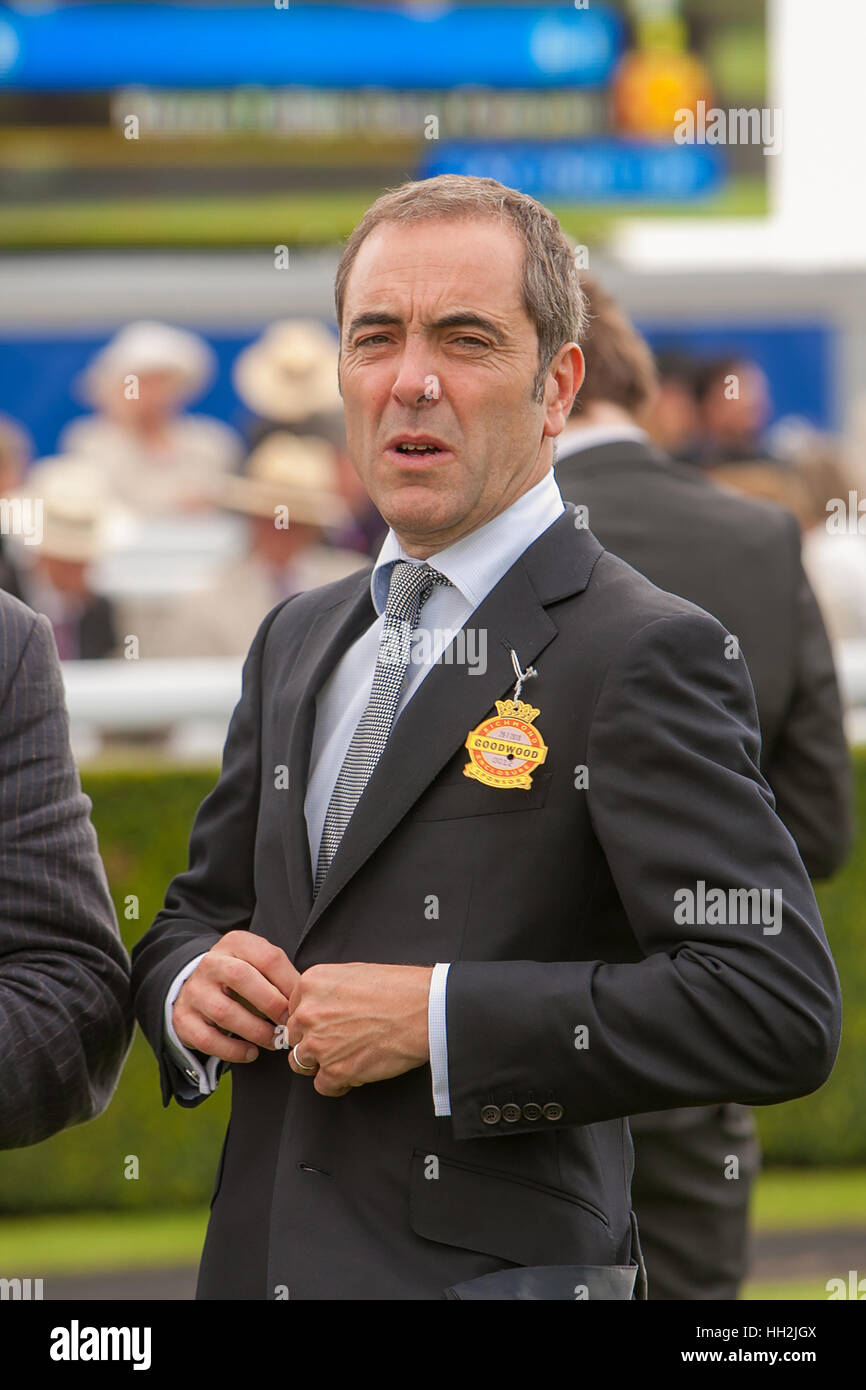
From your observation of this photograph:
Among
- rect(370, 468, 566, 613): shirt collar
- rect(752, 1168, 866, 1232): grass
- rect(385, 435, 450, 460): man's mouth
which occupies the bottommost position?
Result: rect(752, 1168, 866, 1232): grass

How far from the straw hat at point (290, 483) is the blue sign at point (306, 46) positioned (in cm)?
541

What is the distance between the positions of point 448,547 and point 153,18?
472 inches

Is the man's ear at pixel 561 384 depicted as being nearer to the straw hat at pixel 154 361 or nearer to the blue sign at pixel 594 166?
the straw hat at pixel 154 361

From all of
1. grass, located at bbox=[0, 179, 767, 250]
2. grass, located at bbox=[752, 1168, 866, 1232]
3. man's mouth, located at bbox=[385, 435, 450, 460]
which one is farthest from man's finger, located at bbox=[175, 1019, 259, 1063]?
grass, located at bbox=[0, 179, 767, 250]

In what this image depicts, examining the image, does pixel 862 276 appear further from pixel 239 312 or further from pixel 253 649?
pixel 253 649

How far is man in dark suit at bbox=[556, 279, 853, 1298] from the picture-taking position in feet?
11.8

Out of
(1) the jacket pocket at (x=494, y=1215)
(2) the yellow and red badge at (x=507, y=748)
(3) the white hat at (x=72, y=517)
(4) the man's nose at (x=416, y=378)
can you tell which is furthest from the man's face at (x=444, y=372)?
(3) the white hat at (x=72, y=517)

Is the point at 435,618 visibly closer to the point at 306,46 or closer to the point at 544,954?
the point at 544,954

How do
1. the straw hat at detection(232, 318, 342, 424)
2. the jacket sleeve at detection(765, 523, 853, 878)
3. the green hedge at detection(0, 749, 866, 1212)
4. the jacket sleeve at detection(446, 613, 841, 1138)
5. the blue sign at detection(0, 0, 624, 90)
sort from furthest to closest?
the blue sign at detection(0, 0, 624, 90) → the straw hat at detection(232, 318, 342, 424) → the green hedge at detection(0, 749, 866, 1212) → the jacket sleeve at detection(765, 523, 853, 878) → the jacket sleeve at detection(446, 613, 841, 1138)

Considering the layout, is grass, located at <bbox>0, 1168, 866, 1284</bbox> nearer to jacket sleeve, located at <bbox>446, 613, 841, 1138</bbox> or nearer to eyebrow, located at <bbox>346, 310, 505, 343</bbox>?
jacket sleeve, located at <bbox>446, 613, 841, 1138</bbox>

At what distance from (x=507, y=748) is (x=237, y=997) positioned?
45 centimetres

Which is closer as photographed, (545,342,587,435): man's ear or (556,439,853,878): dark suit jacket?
(545,342,587,435): man's ear

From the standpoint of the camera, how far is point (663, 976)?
2.02 metres

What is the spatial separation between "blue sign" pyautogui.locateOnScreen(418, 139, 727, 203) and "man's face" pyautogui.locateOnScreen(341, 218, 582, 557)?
11.6m
